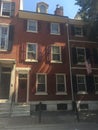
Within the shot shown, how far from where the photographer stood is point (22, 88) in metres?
18.8

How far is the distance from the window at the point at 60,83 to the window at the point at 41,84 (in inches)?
50.4

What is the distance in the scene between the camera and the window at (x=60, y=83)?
19844 millimetres

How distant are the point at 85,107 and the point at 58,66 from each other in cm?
474

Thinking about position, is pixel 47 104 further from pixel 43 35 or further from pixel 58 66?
pixel 43 35

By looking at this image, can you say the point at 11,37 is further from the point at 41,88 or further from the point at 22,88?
the point at 41,88

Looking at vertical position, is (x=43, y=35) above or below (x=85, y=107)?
above

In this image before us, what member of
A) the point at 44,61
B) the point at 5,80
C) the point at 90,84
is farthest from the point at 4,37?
the point at 90,84

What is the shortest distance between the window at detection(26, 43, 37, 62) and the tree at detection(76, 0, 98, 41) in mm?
5533

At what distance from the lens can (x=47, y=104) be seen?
18.9 metres

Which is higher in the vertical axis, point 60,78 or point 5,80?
point 60,78

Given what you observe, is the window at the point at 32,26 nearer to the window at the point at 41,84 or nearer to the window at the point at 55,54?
the window at the point at 55,54

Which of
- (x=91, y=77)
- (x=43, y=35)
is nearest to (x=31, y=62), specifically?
(x=43, y=35)

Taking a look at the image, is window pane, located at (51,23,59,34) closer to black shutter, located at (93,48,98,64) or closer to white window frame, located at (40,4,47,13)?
white window frame, located at (40,4,47,13)

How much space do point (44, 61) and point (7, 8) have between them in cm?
638
